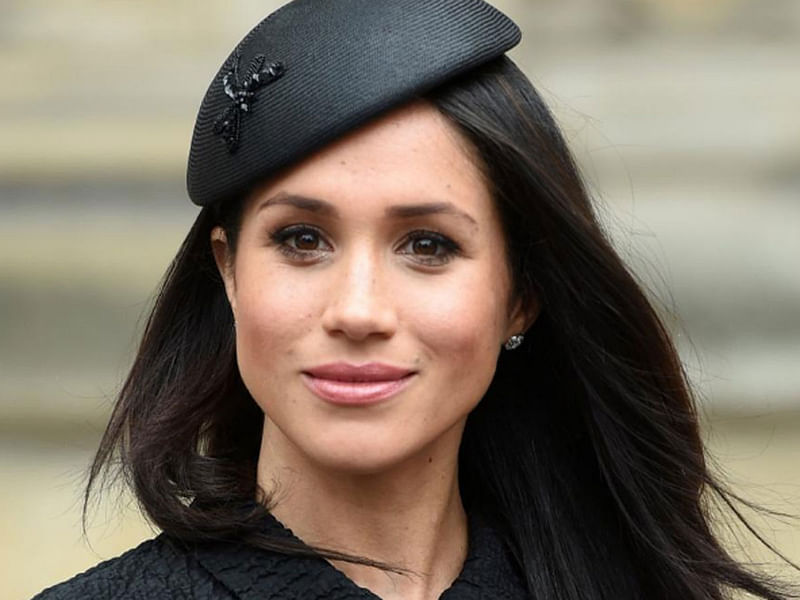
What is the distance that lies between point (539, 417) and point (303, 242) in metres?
0.71

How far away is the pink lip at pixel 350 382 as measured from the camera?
310 centimetres

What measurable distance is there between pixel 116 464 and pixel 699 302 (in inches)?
119

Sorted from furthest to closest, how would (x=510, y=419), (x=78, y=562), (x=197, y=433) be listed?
1. (x=78, y=562)
2. (x=510, y=419)
3. (x=197, y=433)

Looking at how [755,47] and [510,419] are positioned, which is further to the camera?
[755,47]

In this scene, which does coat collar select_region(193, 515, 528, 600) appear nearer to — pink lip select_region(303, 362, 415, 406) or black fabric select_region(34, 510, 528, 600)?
black fabric select_region(34, 510, 528, 600)

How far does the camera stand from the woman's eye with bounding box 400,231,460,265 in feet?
10.4

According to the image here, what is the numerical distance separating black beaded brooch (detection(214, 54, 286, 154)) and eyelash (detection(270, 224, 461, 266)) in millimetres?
159

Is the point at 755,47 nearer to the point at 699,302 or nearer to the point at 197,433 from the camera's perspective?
the point at 699,302

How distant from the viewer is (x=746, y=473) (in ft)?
21.3

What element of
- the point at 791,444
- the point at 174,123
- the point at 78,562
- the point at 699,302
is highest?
the point at 174,123

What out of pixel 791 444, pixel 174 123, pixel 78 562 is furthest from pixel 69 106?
pixel 791 444

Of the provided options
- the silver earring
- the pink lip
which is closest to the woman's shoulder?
the pink lip

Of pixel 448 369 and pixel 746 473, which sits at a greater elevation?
pixel 448 369

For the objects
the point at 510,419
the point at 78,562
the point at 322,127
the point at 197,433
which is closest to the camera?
the point at 322,127
